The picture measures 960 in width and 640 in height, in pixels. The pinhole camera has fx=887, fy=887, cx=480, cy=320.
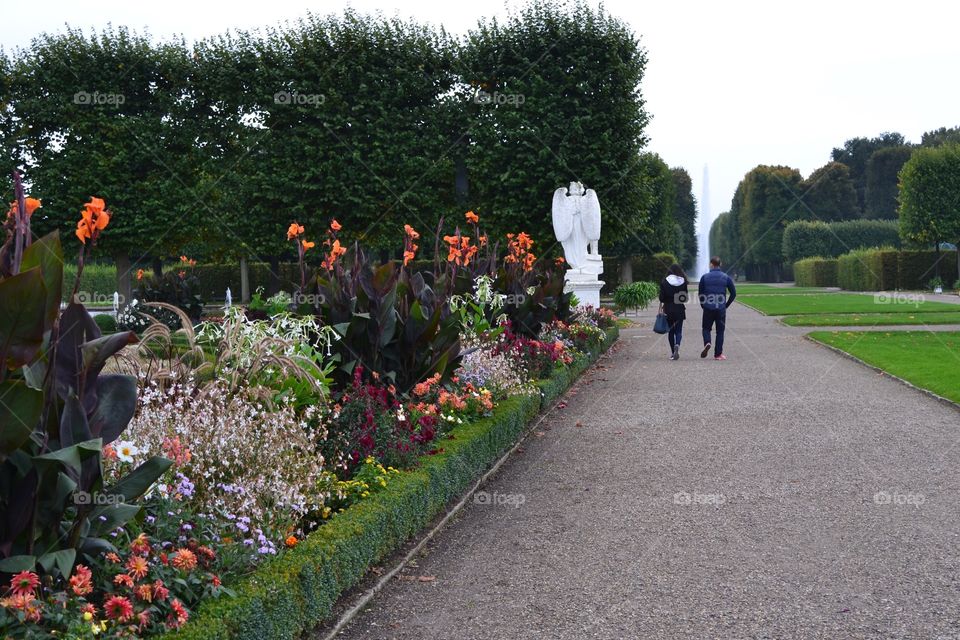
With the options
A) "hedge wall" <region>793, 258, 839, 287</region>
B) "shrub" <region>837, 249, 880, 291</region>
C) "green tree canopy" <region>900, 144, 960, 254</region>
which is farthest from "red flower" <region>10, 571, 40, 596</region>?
"hedge wall" <region>793, 258, 839, 287</region>

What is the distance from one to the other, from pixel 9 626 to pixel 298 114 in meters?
23.5

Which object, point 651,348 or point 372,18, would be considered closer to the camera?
point 651,348

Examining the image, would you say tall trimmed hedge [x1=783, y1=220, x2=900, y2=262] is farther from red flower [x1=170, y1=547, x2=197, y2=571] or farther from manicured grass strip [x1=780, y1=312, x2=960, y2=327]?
red flower [x1=170, y1=547, x2=197, y2=571]

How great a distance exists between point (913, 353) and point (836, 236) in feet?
188

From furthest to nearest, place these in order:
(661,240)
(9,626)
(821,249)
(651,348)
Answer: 1. (821,249)
2. (661,240)
3. (651,348)
4. (9,626)

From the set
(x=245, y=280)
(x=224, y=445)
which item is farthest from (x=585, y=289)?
(x=245, y=280)

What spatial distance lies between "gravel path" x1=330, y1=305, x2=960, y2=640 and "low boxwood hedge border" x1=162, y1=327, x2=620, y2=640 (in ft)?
0.69

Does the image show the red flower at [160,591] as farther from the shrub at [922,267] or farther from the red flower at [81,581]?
the shrub at [922,267]

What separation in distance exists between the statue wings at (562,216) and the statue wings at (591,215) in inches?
14.2

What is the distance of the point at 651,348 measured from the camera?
1728 cm

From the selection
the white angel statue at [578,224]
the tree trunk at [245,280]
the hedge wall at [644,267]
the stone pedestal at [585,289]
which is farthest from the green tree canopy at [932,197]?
the tree trunk at [245,280]

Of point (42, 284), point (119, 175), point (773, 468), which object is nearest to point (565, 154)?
point (119, 175)

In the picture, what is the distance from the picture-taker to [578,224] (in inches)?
859

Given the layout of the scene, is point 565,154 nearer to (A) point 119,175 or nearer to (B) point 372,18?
(B) point 372,18
